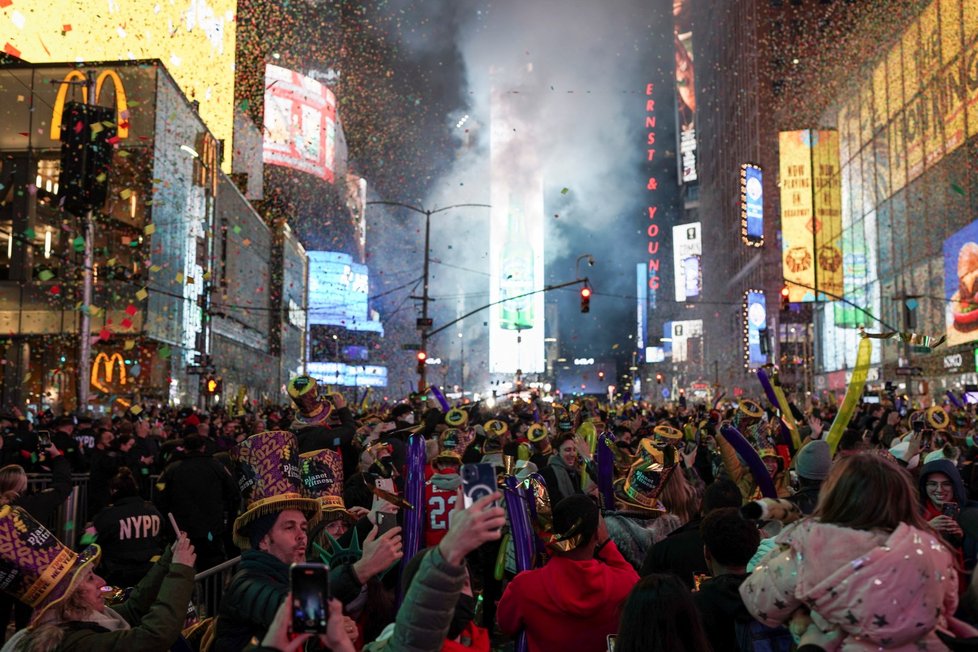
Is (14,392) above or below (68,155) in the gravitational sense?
below

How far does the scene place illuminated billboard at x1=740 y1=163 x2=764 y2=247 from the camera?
6488cm

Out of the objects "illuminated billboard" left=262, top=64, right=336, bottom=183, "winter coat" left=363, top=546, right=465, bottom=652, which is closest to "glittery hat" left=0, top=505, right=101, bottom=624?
"winter coat" left=363, top=546, right=465, bottom=652

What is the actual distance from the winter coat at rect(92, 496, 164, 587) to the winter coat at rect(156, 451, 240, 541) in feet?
5.74

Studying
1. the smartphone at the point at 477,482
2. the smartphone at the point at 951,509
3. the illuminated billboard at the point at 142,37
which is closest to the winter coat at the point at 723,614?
the smartphone at the point at 477,482

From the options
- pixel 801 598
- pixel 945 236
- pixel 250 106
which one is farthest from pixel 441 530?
pixel 250 106

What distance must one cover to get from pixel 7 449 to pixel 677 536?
11.9 m

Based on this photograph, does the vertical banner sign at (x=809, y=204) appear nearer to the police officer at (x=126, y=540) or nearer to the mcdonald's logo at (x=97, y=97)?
the mcdonald's logo at (x=97, y=97)

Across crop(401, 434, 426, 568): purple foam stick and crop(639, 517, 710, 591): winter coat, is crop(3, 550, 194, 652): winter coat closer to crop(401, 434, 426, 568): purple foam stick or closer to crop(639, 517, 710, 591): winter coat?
crop(401, 434, 426, 568): purple foam stick

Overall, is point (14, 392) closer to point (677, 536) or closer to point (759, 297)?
point (677, 536)

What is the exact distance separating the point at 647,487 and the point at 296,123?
107859 millimetres

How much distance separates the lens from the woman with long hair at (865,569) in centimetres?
302

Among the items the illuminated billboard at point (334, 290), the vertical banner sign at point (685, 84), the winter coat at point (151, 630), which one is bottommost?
the winter coat at point (151, 630)

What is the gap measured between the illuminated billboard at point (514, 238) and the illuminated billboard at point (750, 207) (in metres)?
65.4

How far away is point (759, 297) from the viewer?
7169 cm
